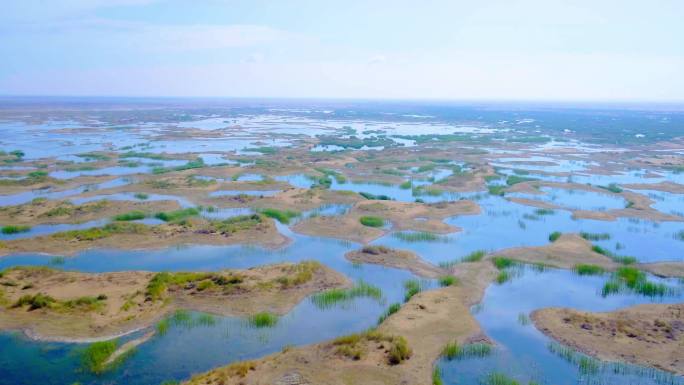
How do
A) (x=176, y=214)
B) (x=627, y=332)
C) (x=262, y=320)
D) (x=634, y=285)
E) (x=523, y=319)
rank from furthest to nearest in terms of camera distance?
(x=176, y=214) < (x=634, y=285) < (x=523, y=319) < (x=262, y=320) < (x=627, y=332)

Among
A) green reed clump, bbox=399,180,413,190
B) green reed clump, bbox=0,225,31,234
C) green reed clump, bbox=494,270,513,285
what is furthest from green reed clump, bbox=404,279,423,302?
green reed clump, bbox=0,225,31,234

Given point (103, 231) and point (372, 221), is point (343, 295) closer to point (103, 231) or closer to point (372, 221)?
point (372, 221)

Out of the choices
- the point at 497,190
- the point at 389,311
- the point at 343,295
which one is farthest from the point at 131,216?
the point at 497,190

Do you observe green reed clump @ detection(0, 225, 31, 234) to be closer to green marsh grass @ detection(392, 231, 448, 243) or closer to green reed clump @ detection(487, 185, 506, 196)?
green marsh grass @ detection(392, 231, 448, 243)

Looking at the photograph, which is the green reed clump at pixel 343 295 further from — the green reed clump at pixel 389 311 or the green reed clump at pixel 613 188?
the green reed clump at pixel 613 188

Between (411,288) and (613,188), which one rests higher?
(613,188)

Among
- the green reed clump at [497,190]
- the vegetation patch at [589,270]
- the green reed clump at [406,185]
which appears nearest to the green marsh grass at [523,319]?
the vegetation patch at [589,270]

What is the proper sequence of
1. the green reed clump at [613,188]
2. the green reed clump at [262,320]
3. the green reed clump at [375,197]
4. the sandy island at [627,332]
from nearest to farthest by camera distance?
1. the sandy island at [627,332]
2. the green reed clump at [262,320]
3. the green reed clump at [375,197]
4. the green reed clump at [613,188]
